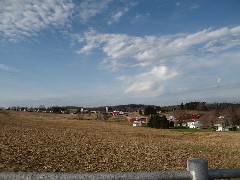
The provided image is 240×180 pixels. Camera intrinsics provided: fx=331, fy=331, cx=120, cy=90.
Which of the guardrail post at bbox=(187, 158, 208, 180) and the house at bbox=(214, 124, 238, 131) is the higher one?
the guardrail post at bbox=(187, 158, 208, 180)

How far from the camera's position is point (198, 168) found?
12.2 feet

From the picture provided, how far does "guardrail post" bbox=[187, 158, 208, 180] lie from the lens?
372cm

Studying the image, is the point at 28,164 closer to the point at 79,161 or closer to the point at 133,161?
the point at 79,161

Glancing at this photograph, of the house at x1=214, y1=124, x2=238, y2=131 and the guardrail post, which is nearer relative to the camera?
the guardrail post

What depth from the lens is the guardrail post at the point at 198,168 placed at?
12.2 feet

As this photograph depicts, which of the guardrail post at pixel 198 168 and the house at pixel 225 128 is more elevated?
the guardrail post at pixel 198 168

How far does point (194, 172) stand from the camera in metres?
3.72

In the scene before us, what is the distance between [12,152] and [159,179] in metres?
21.0

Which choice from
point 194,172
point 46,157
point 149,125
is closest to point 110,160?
point 46,157

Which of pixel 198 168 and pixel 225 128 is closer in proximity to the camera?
pixel 198 168

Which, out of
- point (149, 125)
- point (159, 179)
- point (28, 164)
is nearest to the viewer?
point (159, 179)

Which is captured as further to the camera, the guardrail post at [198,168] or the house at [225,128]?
the house at [225,128]

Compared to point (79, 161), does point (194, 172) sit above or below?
above

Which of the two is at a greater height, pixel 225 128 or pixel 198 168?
pixel 198 168
